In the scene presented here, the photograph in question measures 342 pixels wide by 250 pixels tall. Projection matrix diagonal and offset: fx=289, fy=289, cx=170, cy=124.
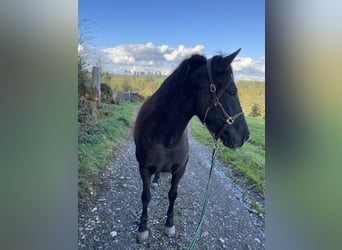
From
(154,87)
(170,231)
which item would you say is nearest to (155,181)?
(170,231)

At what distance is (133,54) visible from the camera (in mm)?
1091

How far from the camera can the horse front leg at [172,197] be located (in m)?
1.10

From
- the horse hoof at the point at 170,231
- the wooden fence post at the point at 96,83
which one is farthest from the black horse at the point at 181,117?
the wooden fence post at the point at 96,83

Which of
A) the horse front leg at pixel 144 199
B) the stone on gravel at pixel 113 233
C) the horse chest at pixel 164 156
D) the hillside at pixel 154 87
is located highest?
the hillside at pixel 154 87

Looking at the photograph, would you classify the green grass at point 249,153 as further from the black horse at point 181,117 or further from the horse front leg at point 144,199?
the horse front leg at point 144,199

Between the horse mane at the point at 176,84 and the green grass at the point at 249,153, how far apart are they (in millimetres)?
113

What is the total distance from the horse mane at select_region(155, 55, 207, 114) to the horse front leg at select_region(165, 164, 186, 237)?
24cm

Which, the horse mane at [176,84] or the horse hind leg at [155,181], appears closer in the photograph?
the horse mane at [176,84]

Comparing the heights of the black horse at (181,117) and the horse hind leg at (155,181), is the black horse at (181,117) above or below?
above

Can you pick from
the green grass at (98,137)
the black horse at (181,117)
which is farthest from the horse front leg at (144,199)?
the green grass at (98,137)

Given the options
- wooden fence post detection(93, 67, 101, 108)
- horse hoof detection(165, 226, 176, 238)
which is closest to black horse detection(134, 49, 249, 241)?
horse hoof detection(165, 226, 176, 238)
